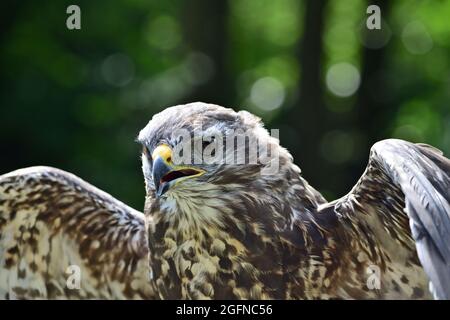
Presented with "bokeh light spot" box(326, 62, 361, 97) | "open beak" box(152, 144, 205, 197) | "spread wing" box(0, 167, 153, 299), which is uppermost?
"open beak" box(152, 144, 205, 197)

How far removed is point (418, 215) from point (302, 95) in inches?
385

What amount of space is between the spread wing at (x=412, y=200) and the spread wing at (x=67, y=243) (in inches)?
57.5

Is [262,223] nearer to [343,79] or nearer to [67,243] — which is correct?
[67,243]

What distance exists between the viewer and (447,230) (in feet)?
14.3

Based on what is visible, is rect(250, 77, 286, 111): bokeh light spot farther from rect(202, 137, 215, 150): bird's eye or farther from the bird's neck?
rect(202, 137, 215, 150): bird's eye

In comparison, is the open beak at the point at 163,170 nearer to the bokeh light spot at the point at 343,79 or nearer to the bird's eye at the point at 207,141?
the bird's eye at the point at 207,141

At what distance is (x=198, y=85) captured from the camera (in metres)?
13.6

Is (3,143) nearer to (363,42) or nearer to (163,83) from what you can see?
(163,83)

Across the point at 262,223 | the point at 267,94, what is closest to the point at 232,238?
the point at 262,223

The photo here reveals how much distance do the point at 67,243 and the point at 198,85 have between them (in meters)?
7.84

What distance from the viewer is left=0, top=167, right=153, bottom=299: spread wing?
588 centimetres

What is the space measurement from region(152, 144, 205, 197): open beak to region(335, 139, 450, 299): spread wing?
36.4 inches

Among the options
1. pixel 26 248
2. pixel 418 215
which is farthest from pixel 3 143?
pixel 418 215

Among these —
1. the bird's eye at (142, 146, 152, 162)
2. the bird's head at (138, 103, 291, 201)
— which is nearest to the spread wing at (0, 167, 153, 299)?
the bird's head at (138, 103, 291, 201)
